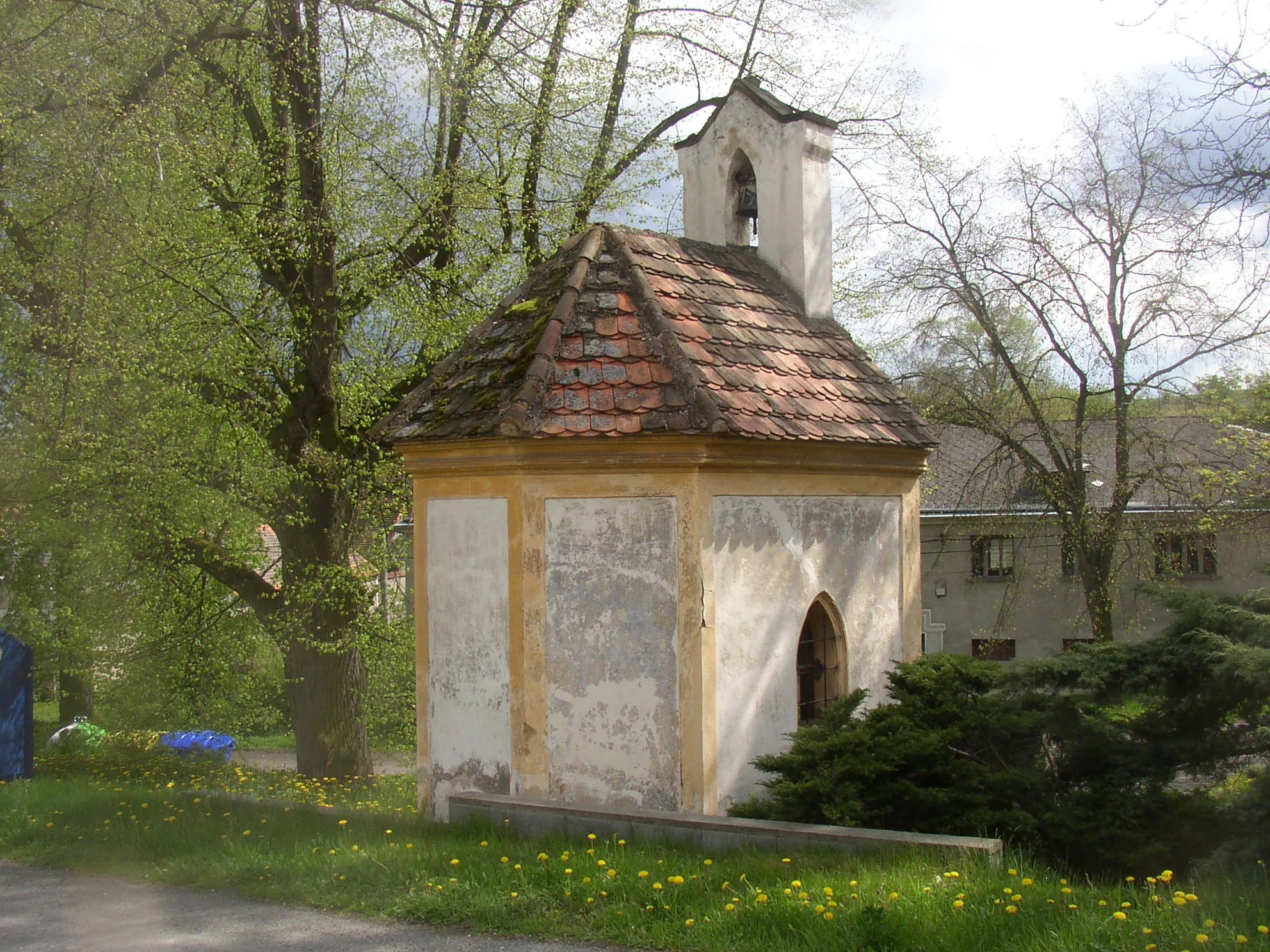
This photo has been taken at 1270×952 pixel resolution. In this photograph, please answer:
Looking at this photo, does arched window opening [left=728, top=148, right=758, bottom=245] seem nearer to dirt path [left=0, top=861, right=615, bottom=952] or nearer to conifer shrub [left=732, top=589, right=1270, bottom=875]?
conifer shrub [left=732, top=589, right=1270, bottom=875]

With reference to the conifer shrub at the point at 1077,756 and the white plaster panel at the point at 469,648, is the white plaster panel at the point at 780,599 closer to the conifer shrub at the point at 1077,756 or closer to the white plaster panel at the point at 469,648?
the conifer shrub at the point at 1077,756

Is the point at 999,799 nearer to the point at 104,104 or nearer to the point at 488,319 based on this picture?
the point at 488,319

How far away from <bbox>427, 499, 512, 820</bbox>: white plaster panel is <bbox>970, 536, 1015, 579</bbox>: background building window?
72.5 ft

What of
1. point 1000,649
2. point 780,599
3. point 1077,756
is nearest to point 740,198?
point 780,599

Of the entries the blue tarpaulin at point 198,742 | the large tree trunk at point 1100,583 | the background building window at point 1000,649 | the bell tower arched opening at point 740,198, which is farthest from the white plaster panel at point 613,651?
the background building window at point 1000,649

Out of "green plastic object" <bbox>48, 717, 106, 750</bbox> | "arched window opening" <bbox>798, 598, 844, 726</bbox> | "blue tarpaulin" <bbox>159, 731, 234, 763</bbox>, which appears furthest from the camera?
"green plastic object" <bbox>48, 717, 106, 750</bbox>

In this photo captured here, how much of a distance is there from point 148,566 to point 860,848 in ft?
35.7

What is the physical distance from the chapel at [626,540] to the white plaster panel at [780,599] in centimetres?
2

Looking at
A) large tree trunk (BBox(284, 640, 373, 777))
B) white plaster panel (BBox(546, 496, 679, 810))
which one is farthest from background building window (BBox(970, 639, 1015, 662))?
white plaster panel (BBox(546, 496, 679, 810))

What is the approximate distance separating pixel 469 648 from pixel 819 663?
3.02 metres

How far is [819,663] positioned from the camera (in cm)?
919

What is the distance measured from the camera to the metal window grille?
9102 mm

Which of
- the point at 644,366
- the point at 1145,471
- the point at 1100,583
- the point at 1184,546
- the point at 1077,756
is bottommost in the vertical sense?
the point at 1077,756

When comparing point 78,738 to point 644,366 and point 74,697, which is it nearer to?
point 74,697
